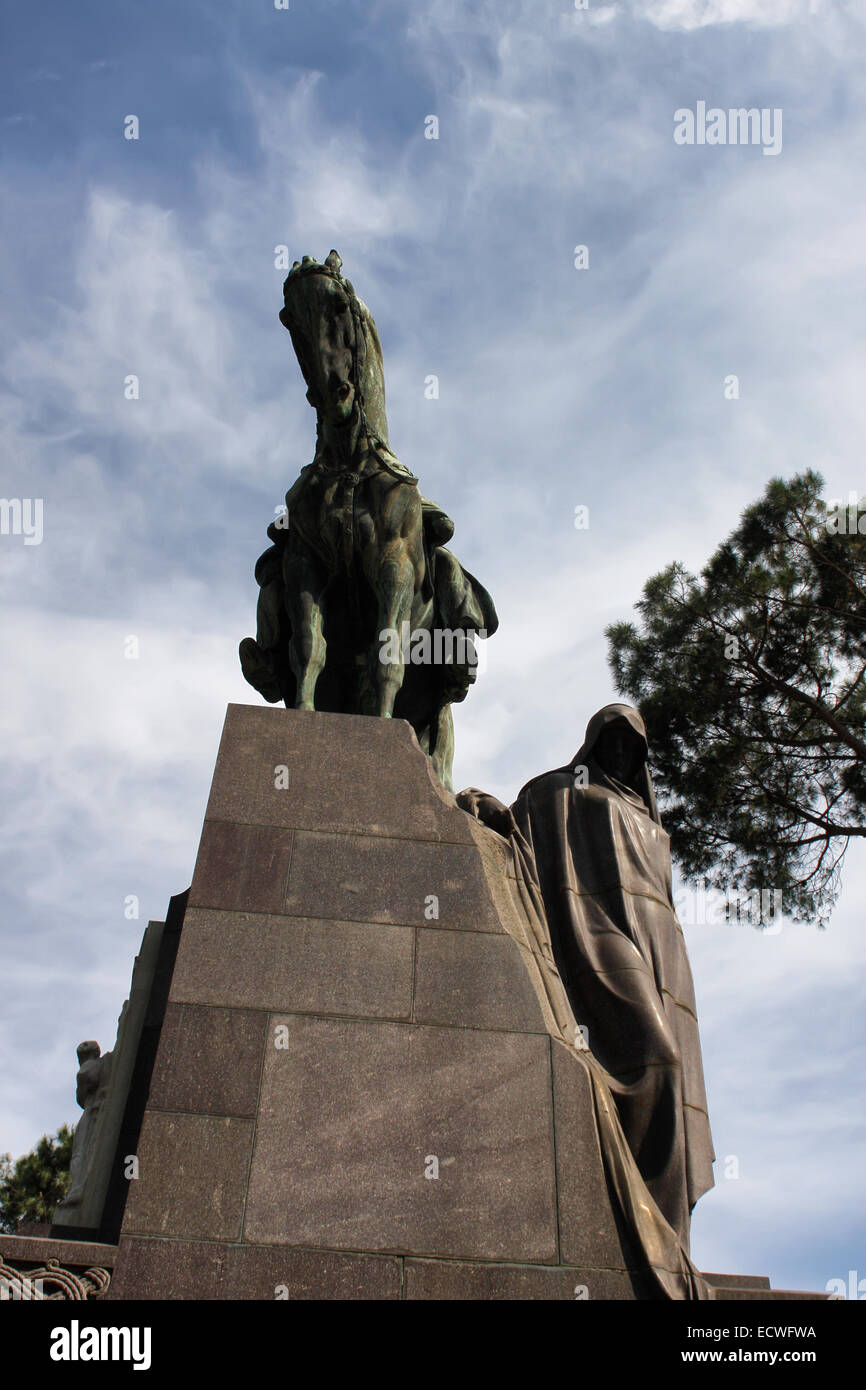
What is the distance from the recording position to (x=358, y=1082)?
4.88 metres

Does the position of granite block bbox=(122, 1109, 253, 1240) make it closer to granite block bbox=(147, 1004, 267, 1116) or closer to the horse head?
granite block bbox=(147, 1004, 267, 1116)

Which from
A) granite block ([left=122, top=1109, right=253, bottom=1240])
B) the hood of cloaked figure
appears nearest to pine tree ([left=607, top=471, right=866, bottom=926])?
the hood of cloaked figure

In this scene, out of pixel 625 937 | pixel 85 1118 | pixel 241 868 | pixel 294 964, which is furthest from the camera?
pixel 85 1118

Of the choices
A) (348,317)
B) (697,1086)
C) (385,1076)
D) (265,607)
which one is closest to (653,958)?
(697,1086)

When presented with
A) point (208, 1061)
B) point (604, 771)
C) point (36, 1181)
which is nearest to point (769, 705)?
point (604, 771)

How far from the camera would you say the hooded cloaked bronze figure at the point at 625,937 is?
553cm

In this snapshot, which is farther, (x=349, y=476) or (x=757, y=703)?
(x=757, y=703)

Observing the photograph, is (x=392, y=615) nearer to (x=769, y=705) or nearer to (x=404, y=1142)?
(x=404, y=1142)

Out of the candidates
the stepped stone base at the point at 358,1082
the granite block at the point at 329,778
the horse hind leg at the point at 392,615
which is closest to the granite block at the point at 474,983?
the stepped stone base at the point at 358,1082

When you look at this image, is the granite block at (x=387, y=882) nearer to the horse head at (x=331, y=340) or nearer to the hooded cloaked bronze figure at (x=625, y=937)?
the hooded cloaked bronze figure at (x=625, y=937)

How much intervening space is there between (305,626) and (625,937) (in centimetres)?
257
